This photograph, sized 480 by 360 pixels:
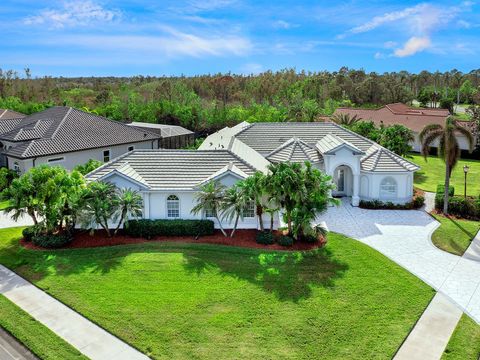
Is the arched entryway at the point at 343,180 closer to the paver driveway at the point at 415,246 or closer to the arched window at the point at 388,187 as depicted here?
the paver driveway at the point at 415,246

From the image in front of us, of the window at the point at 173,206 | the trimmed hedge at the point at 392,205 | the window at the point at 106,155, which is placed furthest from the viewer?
the window at the point at 106,155

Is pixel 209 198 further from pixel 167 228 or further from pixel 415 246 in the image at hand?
pixel 415 246

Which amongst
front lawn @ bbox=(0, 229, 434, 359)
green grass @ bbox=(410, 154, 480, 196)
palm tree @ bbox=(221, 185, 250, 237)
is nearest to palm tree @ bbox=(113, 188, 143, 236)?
front lawn @ bbox=(0, 229, 434, 359)

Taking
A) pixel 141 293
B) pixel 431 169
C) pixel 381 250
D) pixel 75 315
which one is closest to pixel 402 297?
pixel 381 250

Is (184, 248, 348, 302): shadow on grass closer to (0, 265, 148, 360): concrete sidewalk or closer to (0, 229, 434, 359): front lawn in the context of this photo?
(0, 229, 434, 359): front lawn

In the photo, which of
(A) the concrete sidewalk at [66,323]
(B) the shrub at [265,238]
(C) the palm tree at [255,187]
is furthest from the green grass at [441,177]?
(A) the concrete sidewalk at [66,323]

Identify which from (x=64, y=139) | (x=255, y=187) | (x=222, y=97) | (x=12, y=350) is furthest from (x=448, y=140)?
(x=222, y=97)
